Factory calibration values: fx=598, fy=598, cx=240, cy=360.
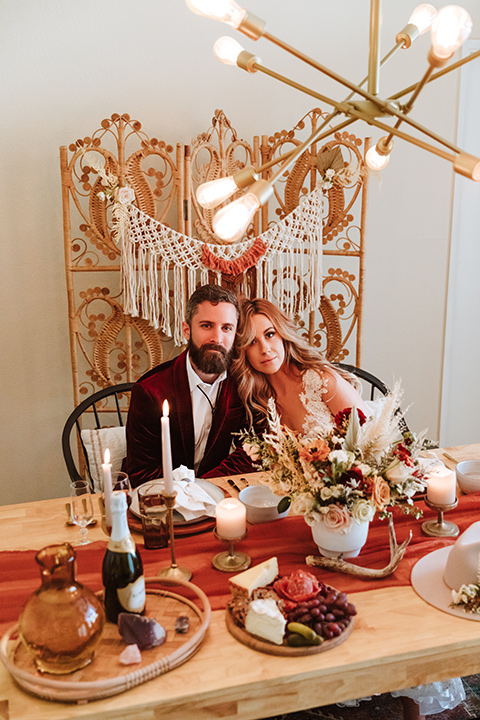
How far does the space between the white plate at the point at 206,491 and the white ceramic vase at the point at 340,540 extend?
35cm

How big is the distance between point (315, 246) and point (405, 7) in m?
1.29

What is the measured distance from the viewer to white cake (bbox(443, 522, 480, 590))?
130 cm

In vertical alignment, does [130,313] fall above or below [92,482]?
above

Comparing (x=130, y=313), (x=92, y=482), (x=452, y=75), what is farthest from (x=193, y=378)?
(x=452, y=75)

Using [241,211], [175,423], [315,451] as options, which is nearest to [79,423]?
[175,423]

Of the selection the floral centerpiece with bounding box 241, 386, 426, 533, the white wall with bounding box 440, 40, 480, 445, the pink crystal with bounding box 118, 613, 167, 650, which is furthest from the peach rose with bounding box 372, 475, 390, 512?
the white wall with bounding box 440, 40, 480, 445

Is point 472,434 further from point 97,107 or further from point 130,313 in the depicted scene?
point 97,107

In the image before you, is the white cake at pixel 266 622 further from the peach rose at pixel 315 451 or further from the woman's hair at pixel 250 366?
the woman's hair at pixel 250 366

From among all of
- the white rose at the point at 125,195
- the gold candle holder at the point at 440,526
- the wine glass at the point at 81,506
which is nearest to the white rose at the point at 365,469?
the gold candle holder at the point at 440,526

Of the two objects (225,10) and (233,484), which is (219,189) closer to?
(225,10)

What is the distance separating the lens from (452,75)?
9.62 ft

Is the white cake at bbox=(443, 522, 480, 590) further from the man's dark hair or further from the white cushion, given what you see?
the white cushion

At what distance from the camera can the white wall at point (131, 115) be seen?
8.41 feet

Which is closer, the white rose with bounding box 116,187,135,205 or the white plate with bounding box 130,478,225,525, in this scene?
the white plate with bounding box 130,478,225,525
